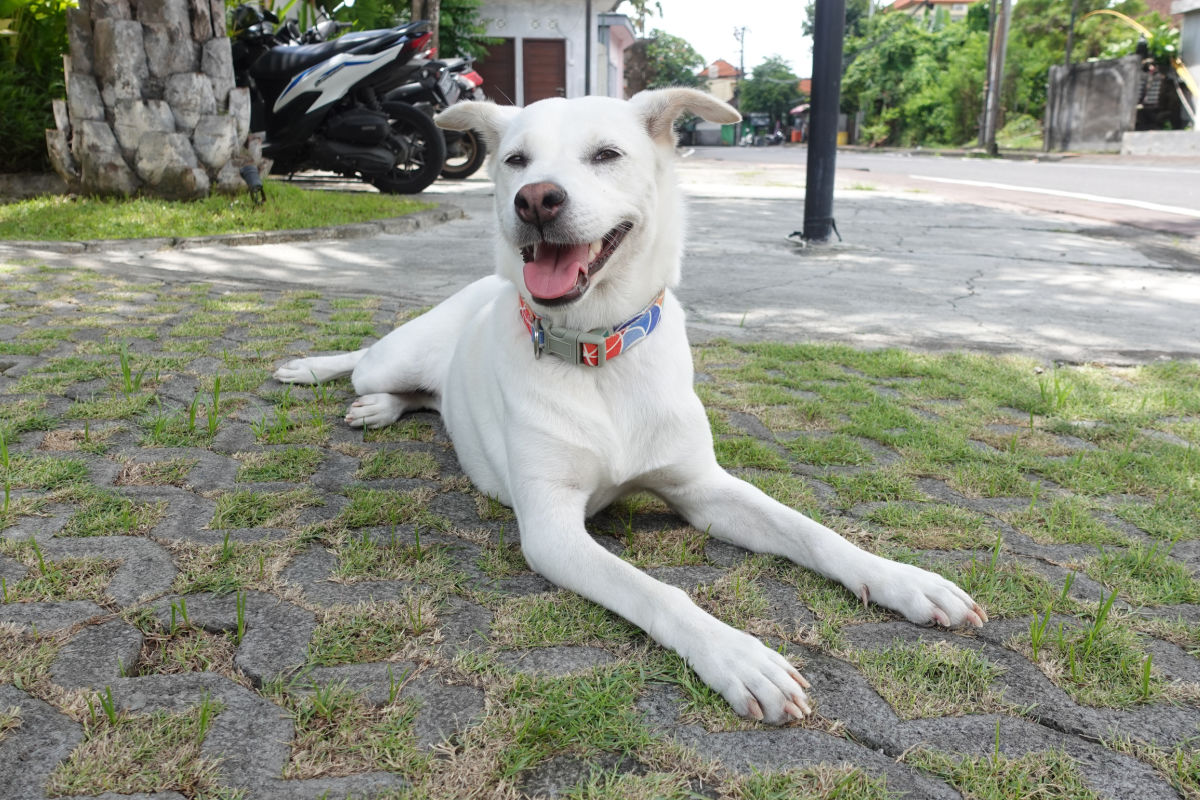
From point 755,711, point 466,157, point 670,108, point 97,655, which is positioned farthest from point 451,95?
point 755,711

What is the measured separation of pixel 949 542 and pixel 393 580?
1.49 m

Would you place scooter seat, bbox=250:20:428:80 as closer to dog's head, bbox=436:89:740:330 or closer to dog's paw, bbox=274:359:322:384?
dog's paw, bbox=274:359:322:384

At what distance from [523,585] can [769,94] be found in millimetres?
73845

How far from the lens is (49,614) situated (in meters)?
2.00

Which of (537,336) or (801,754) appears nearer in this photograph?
(801,754)

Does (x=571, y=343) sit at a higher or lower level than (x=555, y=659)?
higher

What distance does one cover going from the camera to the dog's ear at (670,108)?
2574 mm

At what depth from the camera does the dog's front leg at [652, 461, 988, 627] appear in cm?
206

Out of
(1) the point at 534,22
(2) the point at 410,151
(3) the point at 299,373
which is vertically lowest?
(3) the point at 299,373

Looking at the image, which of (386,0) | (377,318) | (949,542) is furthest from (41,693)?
(386,0)

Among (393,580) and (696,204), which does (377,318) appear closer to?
(393,580)

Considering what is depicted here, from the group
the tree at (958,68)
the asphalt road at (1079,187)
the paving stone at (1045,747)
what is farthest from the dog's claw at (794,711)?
the tree at (958,68)

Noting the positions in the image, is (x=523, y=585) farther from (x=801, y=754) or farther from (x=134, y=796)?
(x=134, y=796)

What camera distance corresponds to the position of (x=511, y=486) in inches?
95.3
